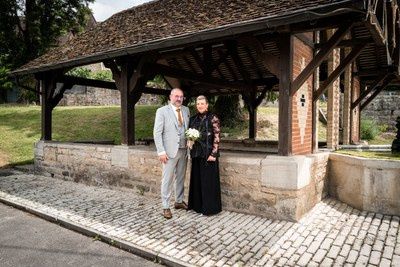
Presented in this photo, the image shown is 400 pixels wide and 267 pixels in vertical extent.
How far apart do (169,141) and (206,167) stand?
2.50 ft

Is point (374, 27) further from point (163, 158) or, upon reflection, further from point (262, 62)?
point (163, 158)

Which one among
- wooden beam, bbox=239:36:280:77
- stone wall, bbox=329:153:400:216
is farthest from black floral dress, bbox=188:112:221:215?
stone wall, bbox=329:153:400:216

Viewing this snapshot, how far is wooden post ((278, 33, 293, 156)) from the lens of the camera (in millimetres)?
4961

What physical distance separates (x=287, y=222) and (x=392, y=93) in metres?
16.8

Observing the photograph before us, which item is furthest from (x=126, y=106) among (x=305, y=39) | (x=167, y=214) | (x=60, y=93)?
(x=305, y=39)

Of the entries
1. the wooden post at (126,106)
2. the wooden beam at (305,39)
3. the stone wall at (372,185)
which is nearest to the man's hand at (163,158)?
the wooden post at (126,106)

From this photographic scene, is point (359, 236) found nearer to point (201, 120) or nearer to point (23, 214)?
point (201, 120)

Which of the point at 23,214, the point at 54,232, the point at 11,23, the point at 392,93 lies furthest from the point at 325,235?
the point at 11,23

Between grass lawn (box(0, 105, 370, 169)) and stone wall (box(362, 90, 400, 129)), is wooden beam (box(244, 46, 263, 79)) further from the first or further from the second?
stone wall (box(362, 90, 400, 129))

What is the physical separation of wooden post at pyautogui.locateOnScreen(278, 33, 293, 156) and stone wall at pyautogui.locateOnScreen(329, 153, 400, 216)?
1715 millimetres

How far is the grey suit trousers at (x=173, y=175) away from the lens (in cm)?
520

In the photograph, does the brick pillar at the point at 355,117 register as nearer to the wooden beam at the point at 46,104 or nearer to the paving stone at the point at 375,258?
the paving stone at the point at 375,258

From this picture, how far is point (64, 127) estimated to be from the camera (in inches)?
611

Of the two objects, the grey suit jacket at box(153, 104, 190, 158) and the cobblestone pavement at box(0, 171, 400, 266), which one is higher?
the grey suit jacket at box(153, 104, 190, 158)
